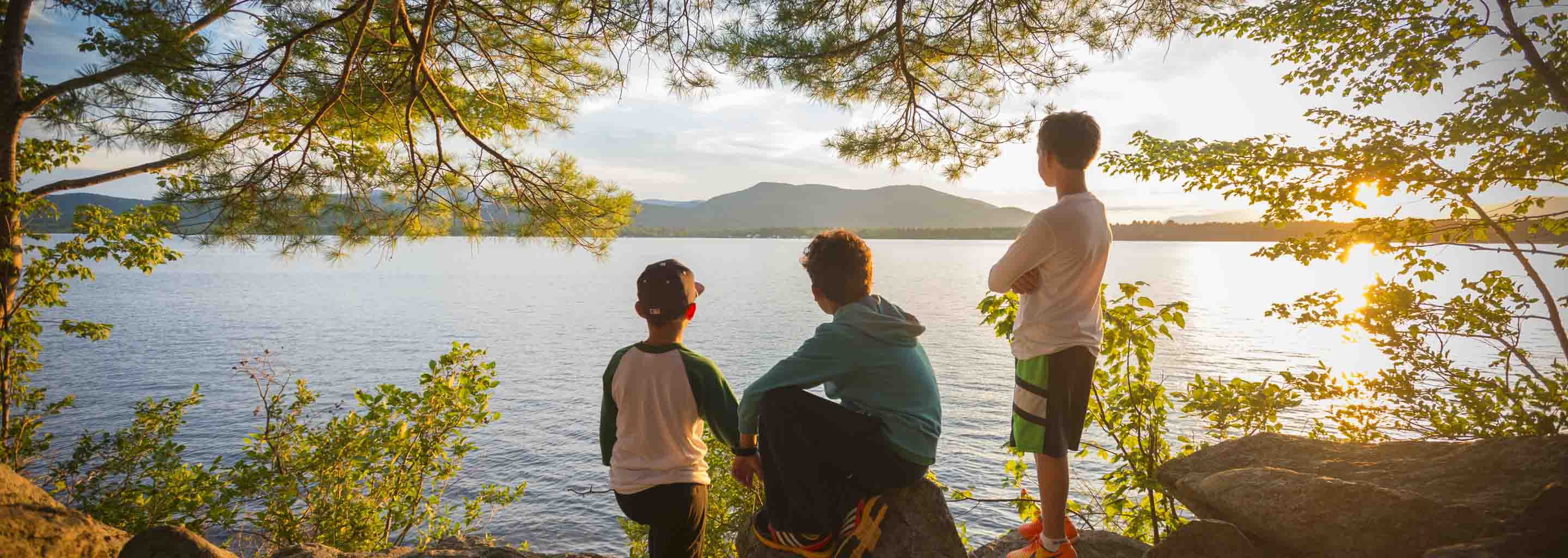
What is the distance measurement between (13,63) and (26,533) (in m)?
4.98

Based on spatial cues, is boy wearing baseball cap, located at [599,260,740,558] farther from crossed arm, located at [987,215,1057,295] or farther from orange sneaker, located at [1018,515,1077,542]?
orange sneaker, located at [1018,515,1077,542]

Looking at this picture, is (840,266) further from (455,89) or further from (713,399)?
(455,89)

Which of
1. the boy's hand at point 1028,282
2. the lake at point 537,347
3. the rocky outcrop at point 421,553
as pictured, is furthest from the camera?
the lake at point 537,347

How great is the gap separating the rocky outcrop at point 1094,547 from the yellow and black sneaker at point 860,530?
103 centimetres

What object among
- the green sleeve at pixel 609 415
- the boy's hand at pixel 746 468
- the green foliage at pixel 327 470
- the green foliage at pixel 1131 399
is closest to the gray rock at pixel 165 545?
the green foliage at pixel 327 470

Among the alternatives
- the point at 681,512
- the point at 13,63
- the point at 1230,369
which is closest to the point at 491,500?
the point at 681,512

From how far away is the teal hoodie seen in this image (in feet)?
7.55

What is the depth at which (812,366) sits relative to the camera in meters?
2.29

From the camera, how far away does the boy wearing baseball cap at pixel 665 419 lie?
257cm

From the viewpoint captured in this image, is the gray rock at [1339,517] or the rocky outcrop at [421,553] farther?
the rocky outcrop at [421,553]

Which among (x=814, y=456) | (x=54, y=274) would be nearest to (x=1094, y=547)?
(x=814, y=456)

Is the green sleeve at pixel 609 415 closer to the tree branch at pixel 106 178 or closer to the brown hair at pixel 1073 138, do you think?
the brown hair at pixel 1073 138

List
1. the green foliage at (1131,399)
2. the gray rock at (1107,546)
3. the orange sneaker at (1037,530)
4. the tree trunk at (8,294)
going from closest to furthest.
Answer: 1. the orange sneaker at (1037,530)
2. the gray rock at (1107,546)
3. the green foliage at (1131,399)
4. the tree trunk at (8,294)

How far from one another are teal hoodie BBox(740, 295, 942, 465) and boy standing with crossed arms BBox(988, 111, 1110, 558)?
394 millimetres
